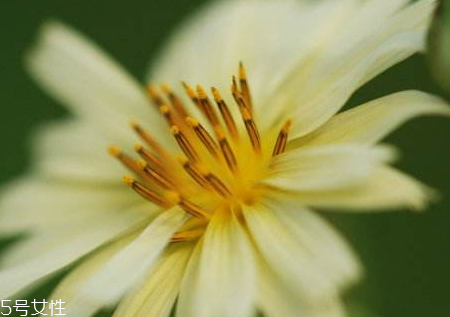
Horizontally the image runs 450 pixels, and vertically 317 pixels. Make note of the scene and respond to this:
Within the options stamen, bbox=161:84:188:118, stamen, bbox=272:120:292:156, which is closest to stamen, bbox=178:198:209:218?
stamen, bbox=272:120:292:156

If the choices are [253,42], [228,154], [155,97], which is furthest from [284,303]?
[253,42]

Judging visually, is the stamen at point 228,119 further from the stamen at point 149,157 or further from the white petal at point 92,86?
the white petal at point 92,86

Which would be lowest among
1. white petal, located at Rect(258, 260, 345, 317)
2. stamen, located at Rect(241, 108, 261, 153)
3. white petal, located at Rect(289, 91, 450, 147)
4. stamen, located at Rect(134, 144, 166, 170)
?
white petal, located at Rect(258, 260, 345, 317)

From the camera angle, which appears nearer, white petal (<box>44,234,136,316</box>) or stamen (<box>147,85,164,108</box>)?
white petal (<box>44,234,136,316</box>)

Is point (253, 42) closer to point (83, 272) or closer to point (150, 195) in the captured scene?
point (150, 195)

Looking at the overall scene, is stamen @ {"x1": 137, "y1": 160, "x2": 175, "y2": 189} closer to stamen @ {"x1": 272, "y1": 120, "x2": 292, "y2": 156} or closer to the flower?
the flower

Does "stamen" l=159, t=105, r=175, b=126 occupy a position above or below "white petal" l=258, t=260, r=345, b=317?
above

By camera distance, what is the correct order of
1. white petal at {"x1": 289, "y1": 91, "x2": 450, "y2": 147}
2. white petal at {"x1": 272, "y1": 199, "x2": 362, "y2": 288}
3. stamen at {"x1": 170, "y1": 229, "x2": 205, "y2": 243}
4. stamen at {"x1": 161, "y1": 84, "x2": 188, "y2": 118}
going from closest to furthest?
1. white petal at {"x1": 272, "y1": 199, "x2": 362, "y2": 288}
2. white petal at {"x1": 289, "y1": 91, "x2": 450, "y2": 147}
3. stamen at {"x1": 170, "y1": 229, "x2": 205, "y2": 243}
4. stamen at {"x1": 161, "y1": 84, "x2": 188, "y2": 118}

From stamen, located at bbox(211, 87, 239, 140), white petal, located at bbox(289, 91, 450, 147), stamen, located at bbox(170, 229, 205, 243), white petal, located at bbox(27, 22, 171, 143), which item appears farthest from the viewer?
white petal, located at bbox(27, 22, 171, 143)

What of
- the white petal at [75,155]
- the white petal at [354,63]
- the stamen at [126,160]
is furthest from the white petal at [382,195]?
the white petal at [75,155]
